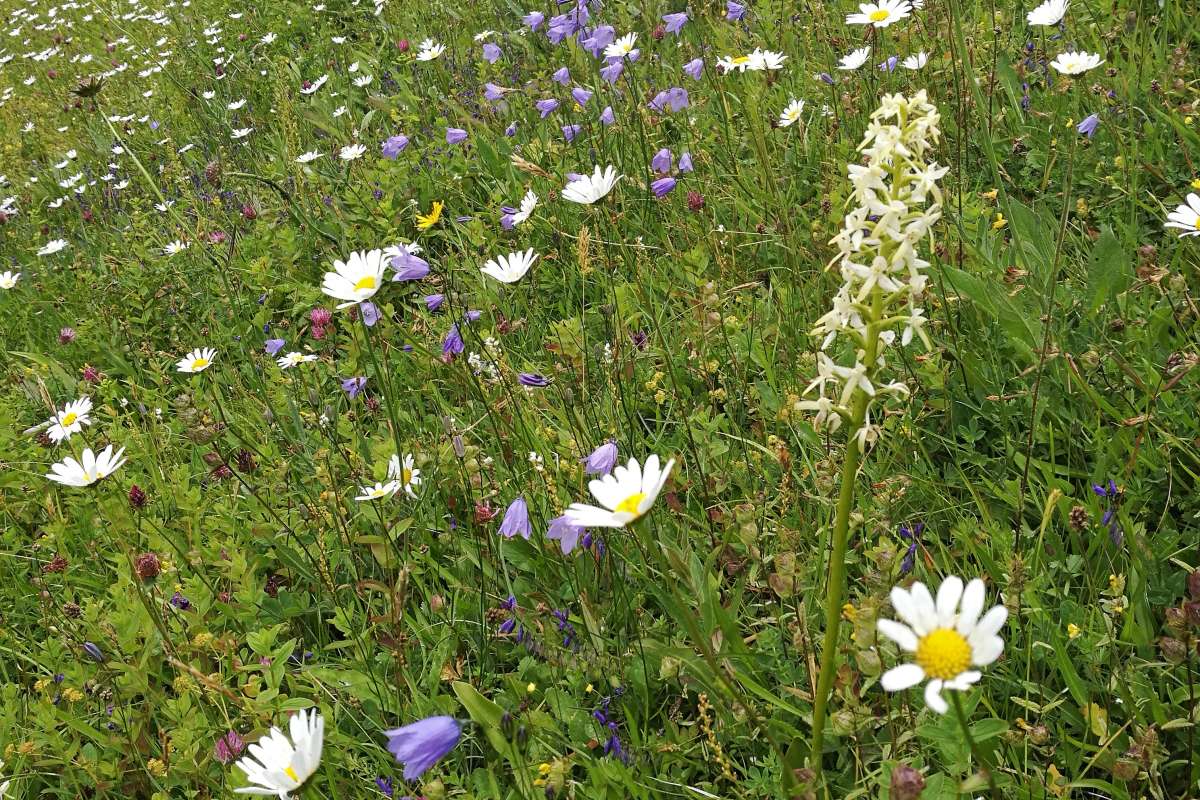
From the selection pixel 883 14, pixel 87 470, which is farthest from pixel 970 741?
pixel 883 14

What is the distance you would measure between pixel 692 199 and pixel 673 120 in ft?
3.48

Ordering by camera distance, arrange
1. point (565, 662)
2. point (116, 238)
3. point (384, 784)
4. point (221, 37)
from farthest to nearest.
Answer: point (221, 37), point (116, 238), point (565, 662), point (384, 784)

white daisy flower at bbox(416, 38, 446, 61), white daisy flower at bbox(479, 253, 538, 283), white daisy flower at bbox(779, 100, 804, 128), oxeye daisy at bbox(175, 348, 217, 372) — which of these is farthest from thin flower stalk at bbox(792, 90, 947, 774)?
white daisy flower at bbox(416, 38, 446, 61)

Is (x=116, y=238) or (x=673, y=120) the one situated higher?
(x=673, y=120)

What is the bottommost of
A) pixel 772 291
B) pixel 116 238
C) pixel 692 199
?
pixel 116 238

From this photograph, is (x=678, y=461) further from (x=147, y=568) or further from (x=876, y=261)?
(x=147, y=568)

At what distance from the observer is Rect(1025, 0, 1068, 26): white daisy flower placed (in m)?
2.79

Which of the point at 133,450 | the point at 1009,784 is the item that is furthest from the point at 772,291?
the point at 133,450

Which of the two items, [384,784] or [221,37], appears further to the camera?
[221,37]

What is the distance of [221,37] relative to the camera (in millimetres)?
7242

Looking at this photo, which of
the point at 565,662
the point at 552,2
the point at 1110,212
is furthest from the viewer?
the point at 552,2

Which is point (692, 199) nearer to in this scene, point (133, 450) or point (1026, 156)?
point (1026, 156)

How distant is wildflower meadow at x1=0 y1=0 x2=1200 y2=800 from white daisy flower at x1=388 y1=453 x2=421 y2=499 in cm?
1

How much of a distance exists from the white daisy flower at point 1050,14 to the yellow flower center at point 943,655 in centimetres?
257
